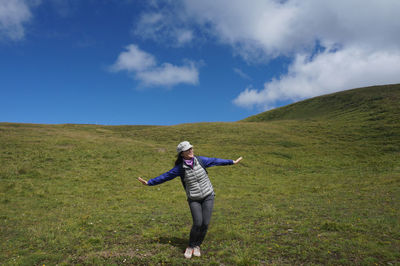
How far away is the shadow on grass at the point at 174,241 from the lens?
31.0 feet

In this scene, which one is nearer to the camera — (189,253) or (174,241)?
(189,253)

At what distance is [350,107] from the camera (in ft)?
278

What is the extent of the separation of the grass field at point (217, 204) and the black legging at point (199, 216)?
2.20 feet

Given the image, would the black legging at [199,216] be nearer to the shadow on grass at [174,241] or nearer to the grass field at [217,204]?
the grass field at [217,204]

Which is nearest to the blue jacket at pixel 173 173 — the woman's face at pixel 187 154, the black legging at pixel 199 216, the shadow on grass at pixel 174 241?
the woman's face at pixel 187 154

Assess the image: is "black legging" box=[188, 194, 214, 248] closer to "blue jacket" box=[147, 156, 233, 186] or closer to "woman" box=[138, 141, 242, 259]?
"woman" box=[138, 141, 242, 259]

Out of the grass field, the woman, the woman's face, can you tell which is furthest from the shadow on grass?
the woman's face

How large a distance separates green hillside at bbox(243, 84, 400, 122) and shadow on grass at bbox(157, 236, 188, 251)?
68.4 metres

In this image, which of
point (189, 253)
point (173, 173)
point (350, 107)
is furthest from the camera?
point (350, 107)

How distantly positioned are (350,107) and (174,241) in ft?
300

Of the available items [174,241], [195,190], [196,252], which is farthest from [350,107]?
[196,252]

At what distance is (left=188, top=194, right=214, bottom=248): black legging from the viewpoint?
7995 mm

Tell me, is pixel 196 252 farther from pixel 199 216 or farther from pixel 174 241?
pixel 174 241

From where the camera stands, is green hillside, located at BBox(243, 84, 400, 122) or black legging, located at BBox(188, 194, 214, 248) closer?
black legging, located at BBox(188, 194, 214, 248)
